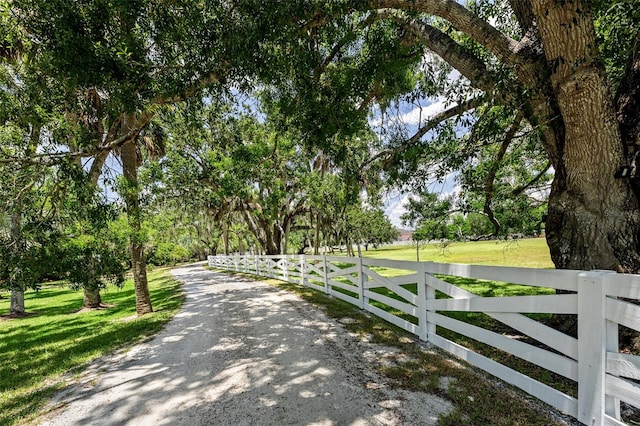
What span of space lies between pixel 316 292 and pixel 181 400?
227 inches

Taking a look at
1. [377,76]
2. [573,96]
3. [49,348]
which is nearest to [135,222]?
[49,348]

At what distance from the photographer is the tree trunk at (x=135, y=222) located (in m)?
6.87

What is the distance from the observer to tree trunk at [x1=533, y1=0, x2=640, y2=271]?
3.00 metres

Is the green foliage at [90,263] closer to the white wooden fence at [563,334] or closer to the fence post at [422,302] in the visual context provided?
the fence post at [422,302]

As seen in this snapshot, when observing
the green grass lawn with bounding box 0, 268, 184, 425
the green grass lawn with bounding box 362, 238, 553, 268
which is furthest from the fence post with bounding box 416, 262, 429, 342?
the green grass lawn with bounding box 0, 268, 184, 425

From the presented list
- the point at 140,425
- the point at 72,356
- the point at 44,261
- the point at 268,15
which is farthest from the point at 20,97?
the point at 140,425

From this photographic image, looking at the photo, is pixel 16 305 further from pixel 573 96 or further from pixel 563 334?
pixel 573 96

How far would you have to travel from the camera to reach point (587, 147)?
326 cm

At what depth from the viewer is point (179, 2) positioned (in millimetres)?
3672

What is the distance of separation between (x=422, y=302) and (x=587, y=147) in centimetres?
267

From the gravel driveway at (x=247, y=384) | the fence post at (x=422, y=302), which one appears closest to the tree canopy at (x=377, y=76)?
the fence post at (x=422, y=302)

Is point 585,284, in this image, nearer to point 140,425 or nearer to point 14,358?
point 140,425

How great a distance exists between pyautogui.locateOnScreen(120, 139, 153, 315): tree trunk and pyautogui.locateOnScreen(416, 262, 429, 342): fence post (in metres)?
6.21

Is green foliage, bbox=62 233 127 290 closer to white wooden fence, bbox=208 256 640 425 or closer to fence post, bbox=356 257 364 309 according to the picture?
fence post, bbox=356 257 364 309
